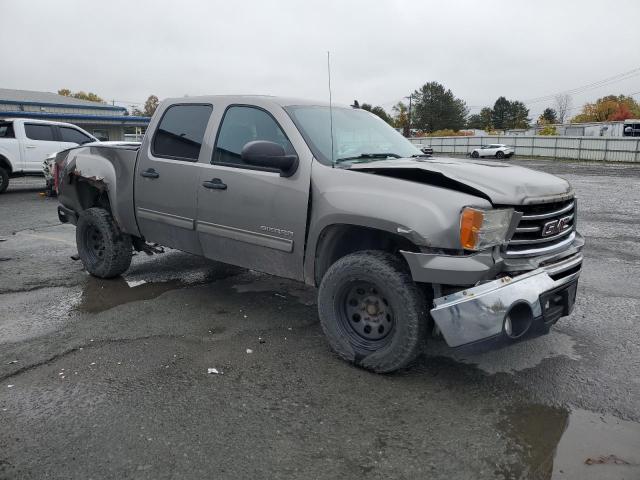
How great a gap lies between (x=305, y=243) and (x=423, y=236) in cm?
100

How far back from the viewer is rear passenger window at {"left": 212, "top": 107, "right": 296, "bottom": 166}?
13.4 ft

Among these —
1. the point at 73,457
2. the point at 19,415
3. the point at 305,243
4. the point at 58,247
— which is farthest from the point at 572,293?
the point at 58,247

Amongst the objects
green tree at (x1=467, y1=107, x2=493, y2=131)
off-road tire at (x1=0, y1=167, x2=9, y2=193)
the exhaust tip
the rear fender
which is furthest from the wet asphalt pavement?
green tree at (x1=467, y1=107, x2=493, y2=131)

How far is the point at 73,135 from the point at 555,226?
14574 millimetres

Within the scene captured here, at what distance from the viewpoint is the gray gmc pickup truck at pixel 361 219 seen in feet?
9.95

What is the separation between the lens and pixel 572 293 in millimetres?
3418

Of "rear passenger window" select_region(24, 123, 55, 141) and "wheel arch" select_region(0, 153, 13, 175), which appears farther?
"rear passenger window" select_region(24, 123, 55, 141)

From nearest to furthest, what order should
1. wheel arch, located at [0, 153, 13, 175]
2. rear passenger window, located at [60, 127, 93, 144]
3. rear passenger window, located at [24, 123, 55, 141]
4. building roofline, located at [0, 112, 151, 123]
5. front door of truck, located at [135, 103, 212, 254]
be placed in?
front door of truck, located at [135, 103, 212, 254] → wheel arch, located at [0, 153, 13, 175] → rear passenger window, located at [24, 123, 55, 141] → rear passenger window, located at [60, 127, 93, 144] → building roofline, located at [0, 112, 151, 123]

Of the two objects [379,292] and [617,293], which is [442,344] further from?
[617,293]

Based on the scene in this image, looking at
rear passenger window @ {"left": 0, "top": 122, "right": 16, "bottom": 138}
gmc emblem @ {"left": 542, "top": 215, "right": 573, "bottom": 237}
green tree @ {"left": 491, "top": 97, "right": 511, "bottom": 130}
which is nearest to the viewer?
gmc emblem @ {"left": 542, "top": 215, "right": 573, "bottom": 237}

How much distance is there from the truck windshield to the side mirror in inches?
9.2

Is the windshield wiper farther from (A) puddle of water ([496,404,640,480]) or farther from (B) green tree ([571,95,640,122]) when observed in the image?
(B) green tree ([571,95,640,122])

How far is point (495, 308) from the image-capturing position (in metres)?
2.92

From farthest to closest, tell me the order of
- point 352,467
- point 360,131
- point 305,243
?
point 360,131 → point 305,243 → point 352,467
